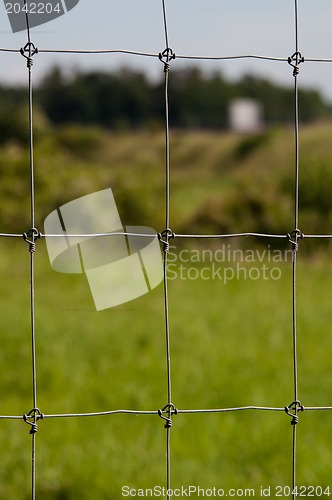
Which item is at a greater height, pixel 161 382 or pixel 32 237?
pixel 161 382

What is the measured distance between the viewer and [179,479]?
3.27 metres

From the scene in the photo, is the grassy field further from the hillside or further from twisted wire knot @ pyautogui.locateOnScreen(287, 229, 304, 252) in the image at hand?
twisted wire knot @ pyautogui.locateOnScreen(287, 229, 304, 252)

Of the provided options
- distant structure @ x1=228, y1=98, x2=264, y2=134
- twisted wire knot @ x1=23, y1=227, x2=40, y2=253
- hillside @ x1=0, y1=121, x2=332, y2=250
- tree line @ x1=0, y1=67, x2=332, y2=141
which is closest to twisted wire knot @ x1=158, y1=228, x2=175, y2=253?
twisted wire knot @ x1=23, y1=227, x2=40, y2=253

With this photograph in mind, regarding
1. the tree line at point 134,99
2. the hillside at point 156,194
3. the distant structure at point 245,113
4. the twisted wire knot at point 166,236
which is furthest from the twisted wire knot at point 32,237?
the distant structure at point 245,113

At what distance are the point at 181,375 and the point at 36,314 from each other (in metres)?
1.75

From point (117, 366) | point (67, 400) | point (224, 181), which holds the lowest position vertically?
point (67, 400)

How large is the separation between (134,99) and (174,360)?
68.8 feet

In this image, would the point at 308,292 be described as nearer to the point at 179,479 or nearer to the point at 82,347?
the point at 82,347

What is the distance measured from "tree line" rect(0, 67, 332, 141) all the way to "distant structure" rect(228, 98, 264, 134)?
0.37 meters

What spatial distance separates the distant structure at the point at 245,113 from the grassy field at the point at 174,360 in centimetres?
2767

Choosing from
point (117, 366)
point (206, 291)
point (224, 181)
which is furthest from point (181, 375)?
point (224, 181)

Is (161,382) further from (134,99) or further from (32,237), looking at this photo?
(134,99)

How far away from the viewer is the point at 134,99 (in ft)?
82.6

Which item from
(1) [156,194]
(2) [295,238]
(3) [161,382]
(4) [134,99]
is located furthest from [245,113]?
(2) [295,238]
